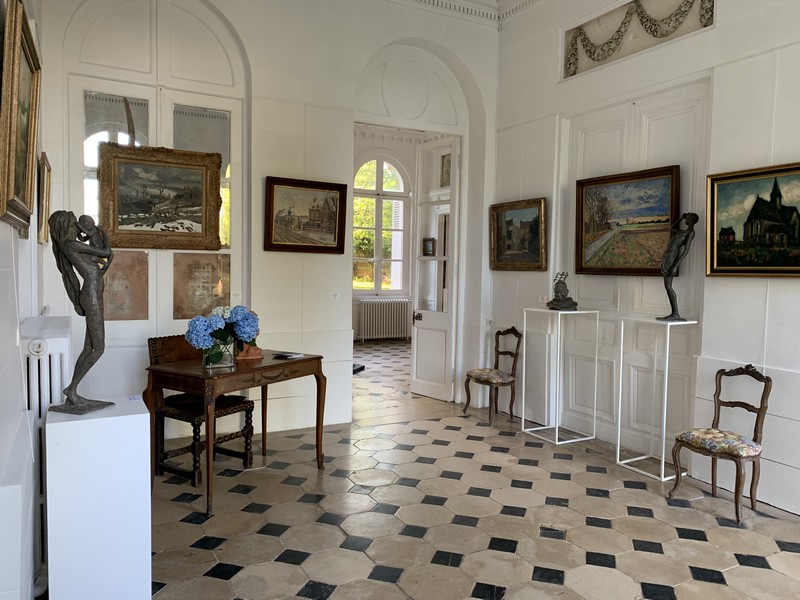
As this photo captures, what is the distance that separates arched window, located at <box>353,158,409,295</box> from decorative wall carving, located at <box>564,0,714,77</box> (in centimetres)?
702

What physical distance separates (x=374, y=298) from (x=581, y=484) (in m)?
8.66

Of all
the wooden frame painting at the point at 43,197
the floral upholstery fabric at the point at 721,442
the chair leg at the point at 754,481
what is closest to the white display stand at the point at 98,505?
the wooden frame painting at the point at 43,197

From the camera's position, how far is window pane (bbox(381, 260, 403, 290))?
13.1 meters

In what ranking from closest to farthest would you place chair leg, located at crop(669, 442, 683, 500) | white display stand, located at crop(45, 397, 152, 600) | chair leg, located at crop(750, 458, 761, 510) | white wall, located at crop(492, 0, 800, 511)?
white display stand, located at crop(45, 397, 152, 600) < chair leg, located at crop(750, 458, 761, 510) < white wall, located at crop(492, 0, 800, 511) < chair leg, located at crop(669, 442, 683, 500)

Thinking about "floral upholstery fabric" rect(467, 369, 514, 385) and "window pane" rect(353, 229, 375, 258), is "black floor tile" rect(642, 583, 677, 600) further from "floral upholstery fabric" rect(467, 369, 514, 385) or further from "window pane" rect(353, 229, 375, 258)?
"window pane" rect(353, 229, 375, 258)

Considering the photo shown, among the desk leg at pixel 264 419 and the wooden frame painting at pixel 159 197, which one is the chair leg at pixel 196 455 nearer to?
the desk leg at pixel 264 419

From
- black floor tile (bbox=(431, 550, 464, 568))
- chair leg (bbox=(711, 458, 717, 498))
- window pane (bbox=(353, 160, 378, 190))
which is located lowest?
black floor tile (bbox=(431, 550, 464, 568))

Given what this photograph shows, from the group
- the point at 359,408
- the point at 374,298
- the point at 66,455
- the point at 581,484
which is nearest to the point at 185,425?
the point at 359,408

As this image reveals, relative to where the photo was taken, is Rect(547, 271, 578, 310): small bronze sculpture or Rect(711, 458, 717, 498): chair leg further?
Rect(547, 271, 578, 310): small bronze sculpture

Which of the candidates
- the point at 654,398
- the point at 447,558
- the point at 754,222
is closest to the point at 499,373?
the point at 654,398

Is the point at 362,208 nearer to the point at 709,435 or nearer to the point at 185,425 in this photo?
the point at 185,425

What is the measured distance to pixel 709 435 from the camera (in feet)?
13.2

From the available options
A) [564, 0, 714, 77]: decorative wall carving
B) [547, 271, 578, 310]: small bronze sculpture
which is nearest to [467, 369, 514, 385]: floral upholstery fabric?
[547, 271, 578, 310]: small bronze sculpture

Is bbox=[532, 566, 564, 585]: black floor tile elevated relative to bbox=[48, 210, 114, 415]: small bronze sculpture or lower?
lower
